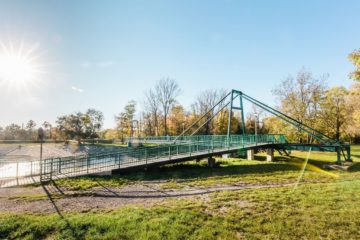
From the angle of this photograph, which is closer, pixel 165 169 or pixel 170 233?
pixel 170 233

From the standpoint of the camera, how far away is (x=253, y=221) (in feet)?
19.2

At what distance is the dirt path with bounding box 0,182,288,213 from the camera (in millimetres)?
7340

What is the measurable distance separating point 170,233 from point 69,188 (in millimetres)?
7211

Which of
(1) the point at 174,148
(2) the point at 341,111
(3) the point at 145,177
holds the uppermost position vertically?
(2) the point at 341,111

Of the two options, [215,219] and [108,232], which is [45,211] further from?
[215,219]

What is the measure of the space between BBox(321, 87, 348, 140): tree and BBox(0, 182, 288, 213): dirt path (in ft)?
79.5

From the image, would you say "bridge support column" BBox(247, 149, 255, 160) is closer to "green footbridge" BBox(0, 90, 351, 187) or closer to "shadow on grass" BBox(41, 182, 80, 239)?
"green footbridge" BBox(0, 90, 351, 187)

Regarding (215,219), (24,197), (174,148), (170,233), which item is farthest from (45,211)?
(174,148)

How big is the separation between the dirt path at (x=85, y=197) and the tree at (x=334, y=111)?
24228 mm

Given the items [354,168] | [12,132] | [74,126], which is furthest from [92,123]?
[354,168]

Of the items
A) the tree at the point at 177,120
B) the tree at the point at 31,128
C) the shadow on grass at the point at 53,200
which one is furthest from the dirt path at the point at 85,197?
the tree at the point at 31,128

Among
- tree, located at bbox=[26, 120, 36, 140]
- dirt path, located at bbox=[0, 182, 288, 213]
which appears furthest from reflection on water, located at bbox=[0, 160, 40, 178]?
tree, located at bbox=[26, 120, 36, 140]

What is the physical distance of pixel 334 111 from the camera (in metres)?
33.5

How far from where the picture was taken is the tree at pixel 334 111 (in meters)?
28.5
